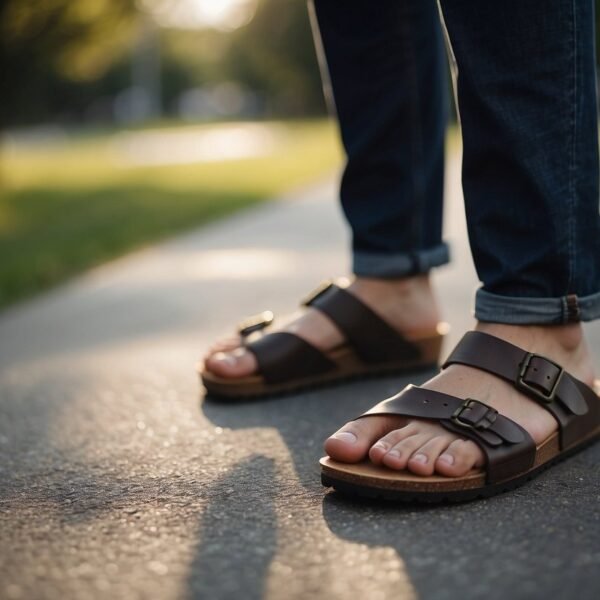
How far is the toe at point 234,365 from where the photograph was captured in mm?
1789

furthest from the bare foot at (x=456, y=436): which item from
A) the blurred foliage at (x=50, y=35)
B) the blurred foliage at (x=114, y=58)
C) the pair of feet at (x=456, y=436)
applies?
the blurred foliage at (x=50, y=35)

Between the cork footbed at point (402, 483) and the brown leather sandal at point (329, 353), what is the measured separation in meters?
0.52

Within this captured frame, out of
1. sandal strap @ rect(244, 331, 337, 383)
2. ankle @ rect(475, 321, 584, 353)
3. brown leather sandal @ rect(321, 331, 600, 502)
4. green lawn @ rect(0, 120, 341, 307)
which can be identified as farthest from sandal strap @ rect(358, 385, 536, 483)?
green lawn @ rect(0, 120, 341, 307)

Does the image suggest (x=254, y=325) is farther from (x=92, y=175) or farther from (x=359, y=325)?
(x=92, y=175)

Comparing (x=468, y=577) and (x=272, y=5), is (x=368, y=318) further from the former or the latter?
(x=272, y=5)

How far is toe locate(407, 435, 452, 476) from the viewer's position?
4.12 feet

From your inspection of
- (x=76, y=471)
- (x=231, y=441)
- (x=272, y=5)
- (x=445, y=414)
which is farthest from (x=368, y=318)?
(x=272, y=5)

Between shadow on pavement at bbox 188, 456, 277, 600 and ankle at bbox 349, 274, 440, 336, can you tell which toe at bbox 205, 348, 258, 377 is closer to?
ankle at bbox 349, 274, 440, 336

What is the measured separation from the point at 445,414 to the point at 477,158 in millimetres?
399

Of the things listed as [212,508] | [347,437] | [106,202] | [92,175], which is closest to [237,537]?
[212,508]

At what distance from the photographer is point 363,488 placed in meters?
1.25

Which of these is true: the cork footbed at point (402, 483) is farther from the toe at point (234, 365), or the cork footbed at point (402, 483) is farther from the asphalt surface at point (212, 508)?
the toe at point (234, 365)

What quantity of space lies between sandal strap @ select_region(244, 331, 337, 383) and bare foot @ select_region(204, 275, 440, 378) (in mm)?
14

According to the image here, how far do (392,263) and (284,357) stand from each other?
0.28 meters
